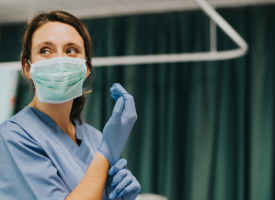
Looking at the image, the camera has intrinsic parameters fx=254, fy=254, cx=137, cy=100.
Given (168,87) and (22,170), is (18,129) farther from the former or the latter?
(168,87)

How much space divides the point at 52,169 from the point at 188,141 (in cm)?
183

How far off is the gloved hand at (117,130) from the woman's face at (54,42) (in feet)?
0.89

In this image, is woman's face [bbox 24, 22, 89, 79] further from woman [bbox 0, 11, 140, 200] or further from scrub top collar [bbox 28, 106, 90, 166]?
scrub top collar [bbox 28, 106, 90, 166]

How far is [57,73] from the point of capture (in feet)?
3.01

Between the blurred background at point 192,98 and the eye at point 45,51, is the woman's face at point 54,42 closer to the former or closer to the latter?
the eye at point 45,51

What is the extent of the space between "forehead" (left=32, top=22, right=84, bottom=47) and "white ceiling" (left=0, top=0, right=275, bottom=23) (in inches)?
64.8

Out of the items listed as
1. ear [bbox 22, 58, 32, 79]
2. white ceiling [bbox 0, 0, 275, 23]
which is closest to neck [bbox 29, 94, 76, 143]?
ear [bbox 22, 58, 32, 79]

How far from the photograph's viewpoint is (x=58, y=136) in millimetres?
914

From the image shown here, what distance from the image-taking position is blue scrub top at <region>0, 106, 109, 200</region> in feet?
2.35

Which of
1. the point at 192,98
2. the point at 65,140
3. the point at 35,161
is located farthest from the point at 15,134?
the point at 192,98

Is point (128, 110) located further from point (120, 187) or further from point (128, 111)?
point (120, 187)

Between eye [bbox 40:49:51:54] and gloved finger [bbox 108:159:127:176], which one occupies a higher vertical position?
eye [bbox 40:49:51:54]

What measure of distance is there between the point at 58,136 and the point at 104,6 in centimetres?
210

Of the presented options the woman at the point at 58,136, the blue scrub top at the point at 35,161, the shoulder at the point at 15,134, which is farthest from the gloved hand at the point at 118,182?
the shoulder at the point at 15,134
